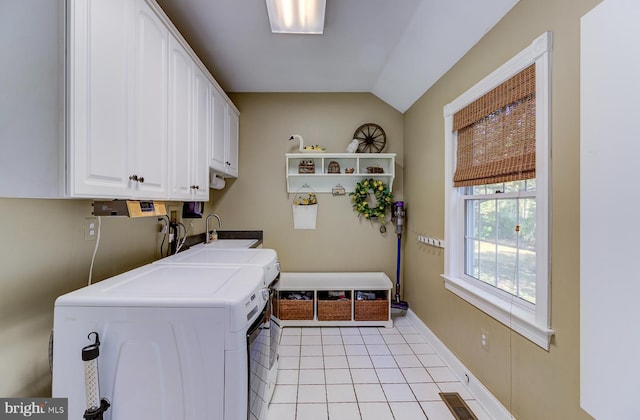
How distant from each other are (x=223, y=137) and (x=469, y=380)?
9.50ft

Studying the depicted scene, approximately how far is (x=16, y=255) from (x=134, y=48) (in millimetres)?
1034

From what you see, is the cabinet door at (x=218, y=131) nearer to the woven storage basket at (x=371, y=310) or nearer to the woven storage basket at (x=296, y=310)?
the woven storage basket at (x=296, y=310)

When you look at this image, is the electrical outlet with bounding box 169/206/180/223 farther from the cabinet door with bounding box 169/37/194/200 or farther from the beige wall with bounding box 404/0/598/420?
the beige wall with bounding box 404/0/598/420

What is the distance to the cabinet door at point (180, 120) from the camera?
1659 mm

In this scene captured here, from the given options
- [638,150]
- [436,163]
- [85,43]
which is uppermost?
[85,43]

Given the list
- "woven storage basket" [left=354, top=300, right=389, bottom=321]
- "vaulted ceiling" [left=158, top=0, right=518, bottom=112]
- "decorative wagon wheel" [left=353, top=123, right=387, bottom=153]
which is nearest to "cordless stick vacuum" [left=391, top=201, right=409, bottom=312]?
"woven storage basket" [left=354, top=300, right=389, bottom=321]

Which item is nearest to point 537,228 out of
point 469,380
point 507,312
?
point 507,312

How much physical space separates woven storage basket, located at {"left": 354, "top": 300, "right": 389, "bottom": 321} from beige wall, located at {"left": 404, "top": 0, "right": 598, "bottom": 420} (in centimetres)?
60

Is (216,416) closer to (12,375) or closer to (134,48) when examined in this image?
(12,375)

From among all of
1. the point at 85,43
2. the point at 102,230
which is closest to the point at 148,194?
the point at 102,230

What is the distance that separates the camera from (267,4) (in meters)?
1.69

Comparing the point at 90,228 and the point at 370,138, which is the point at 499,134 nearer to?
the point at 370,138

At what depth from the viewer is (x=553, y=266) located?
1276 mm

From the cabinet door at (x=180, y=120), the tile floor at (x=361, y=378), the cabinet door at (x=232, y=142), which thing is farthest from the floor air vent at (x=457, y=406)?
the cabinet door at (x=232, y=142)
